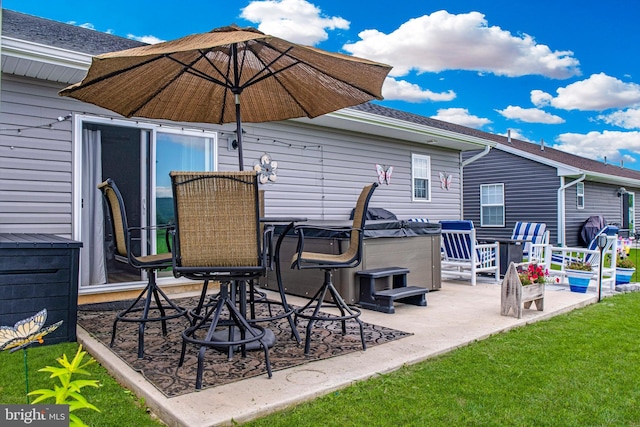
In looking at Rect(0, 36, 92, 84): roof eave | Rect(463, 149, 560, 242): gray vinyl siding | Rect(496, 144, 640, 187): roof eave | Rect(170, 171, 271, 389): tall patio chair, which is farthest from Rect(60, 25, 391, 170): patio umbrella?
Rect(463, 149, 560, 242): gray vinyl siding

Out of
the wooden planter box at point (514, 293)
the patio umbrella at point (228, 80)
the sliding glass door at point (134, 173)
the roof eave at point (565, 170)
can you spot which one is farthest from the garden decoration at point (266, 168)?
the roof eave at point (565, 170)

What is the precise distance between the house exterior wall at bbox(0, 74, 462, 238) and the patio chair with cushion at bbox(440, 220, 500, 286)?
6.47 ft

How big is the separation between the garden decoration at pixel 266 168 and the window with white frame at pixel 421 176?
10.8ft

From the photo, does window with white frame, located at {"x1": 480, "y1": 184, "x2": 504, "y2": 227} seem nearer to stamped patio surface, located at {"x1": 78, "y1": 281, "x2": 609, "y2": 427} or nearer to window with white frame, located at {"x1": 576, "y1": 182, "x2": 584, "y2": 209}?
window with white frame, located at {"x1": 576, "y1": 182, "x2": 584, "y2": 209}

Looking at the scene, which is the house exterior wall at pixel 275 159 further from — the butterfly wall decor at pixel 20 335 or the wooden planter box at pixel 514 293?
the butterfly wall decor at pixel 20 335

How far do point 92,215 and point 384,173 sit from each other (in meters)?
4.90

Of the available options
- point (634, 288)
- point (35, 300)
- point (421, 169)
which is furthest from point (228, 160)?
point (634, 288)

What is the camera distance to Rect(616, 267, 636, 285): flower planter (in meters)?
5.88

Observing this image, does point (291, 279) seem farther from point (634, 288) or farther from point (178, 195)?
point (634, 288)

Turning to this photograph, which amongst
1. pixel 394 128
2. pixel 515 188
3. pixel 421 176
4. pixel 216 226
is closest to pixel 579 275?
pixel 394 128

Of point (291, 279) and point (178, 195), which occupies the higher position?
point (178, 195)

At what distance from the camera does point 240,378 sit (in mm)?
2410

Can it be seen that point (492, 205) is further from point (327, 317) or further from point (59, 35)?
point (59, 35)

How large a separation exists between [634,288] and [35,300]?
21.8ft
